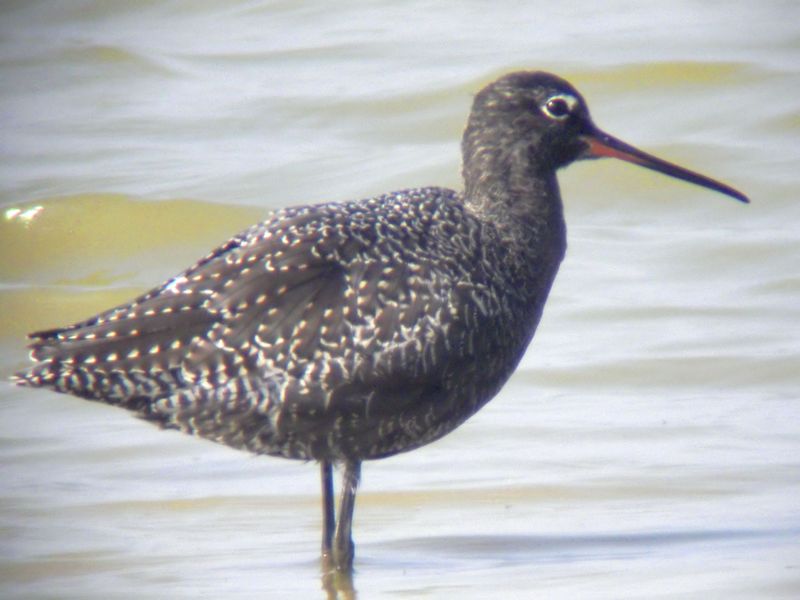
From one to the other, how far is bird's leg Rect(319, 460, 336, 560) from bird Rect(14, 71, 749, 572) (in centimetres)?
1

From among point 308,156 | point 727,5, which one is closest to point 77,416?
point 308,156

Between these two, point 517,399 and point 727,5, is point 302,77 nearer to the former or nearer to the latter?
point 727,5

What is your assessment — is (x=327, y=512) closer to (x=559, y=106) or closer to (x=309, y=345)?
(x=309, y=345)

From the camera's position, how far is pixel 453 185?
40.4ft

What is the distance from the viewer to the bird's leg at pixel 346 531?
653 centimetres

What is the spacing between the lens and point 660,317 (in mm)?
10000

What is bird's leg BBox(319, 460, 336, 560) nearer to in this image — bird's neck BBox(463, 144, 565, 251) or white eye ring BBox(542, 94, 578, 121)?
bird's neck BBox(463, 144, 565, 251)

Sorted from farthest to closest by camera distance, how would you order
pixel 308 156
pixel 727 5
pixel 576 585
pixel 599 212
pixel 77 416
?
pixel 727 5 < pixel 308 156 < pixel 599 212 < pixel 77 416 < pixel 576 585

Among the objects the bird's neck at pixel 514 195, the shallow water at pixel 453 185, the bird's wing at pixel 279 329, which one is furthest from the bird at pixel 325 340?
the shallow water at pixel 453 185

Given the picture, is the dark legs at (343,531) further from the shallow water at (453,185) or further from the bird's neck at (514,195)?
the bird's neck at (514,195)

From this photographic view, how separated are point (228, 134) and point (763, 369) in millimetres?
6119

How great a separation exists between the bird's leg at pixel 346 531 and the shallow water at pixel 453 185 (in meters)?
0.09

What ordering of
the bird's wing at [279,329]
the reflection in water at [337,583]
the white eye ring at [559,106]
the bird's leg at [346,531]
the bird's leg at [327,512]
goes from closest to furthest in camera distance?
1. the bird's wing at [279,329]
2. the reflection in water at [337,583]
3. the bird's leg at [346,531]
4. the bird's leg at [327,512]
5. the white eye ring at [559,106]

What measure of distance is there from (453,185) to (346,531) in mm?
6116
